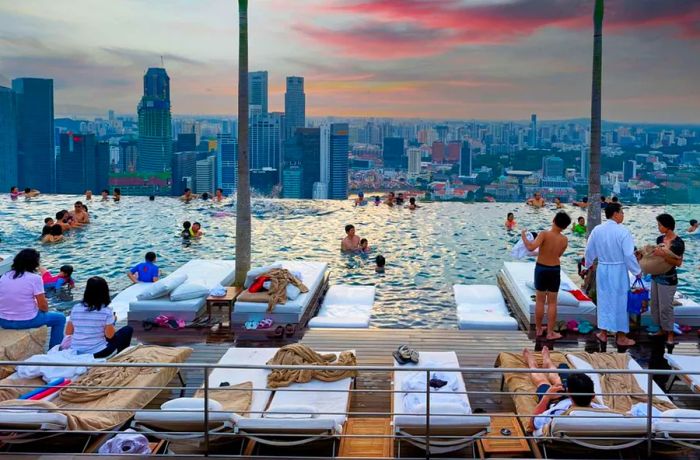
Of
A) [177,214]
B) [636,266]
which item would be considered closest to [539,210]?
[177,214]

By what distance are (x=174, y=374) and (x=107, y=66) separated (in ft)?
130

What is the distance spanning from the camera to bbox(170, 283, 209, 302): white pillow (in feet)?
29.1

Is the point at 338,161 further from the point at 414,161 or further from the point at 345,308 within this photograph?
the point at 345,308

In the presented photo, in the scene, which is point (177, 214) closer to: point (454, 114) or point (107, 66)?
point (454, 114)

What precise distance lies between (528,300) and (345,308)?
249 cm

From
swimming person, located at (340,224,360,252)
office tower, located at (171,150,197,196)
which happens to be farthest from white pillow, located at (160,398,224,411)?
office tower, located at (171,150,197,196)

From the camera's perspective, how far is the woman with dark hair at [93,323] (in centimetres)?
607

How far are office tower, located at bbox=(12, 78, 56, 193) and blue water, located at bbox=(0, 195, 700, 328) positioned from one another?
31248 mm

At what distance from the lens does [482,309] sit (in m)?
9.58

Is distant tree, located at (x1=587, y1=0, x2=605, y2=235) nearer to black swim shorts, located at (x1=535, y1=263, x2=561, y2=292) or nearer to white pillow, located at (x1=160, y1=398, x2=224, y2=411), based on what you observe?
black swim shorts, located at (x1=535, y1=263, x2=561, y2=292)

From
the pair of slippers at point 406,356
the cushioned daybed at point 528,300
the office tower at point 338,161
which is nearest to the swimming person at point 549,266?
the cushioned daybed at point 528,300

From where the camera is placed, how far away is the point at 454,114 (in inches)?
1491

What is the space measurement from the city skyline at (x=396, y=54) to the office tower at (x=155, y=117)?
1174 millimetres

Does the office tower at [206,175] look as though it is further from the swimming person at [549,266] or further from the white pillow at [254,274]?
the swimming person at [549,266]
